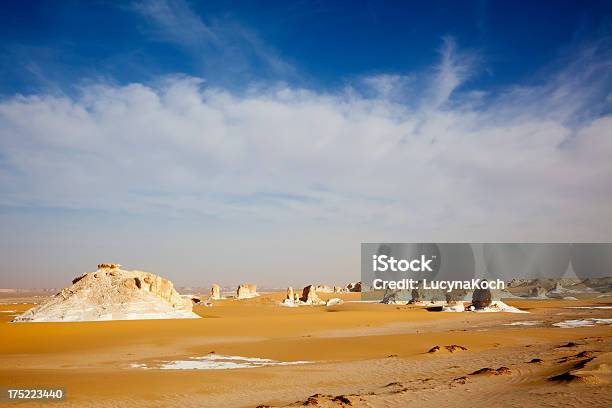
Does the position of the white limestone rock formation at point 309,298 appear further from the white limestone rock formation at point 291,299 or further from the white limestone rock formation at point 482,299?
the white limestone rock formation at point 482,299

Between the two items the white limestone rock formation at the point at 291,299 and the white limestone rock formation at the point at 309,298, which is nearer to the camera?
the white limestone rock formation at the point at 291,299

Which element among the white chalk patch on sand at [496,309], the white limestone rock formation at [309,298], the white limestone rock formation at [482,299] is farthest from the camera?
the white limestone rock formation at [309,298]

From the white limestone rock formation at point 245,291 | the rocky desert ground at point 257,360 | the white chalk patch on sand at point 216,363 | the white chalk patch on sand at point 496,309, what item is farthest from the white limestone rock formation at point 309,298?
the white chalk patch on sand at point 216,363

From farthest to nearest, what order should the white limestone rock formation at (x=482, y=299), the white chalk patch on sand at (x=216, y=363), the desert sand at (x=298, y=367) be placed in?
the white limestone rock formation at (x=482, y=299) < the white chalk patch on sand at (x=216, y=363) < the desert sand at (x=298, y=367)

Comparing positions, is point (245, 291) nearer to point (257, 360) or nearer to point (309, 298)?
→ point (309, 298)

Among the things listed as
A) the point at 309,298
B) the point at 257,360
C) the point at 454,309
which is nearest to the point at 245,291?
the point at 309,298

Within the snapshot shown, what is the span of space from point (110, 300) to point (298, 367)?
19452 mm

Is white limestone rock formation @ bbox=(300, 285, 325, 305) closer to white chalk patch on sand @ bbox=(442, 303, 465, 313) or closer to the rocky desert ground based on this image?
white chalk patch on sand @ bbox=(442, 303, 465, 313)

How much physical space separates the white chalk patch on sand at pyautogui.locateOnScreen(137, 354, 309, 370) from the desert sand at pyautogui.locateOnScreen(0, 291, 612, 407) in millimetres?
69

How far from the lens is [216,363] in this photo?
50.9 feet

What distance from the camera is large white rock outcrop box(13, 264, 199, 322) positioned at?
27.6 metres

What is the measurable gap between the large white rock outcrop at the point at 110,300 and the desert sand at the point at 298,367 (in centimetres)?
232

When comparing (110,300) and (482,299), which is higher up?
(110,300)

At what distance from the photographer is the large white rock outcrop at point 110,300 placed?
27641 mm
